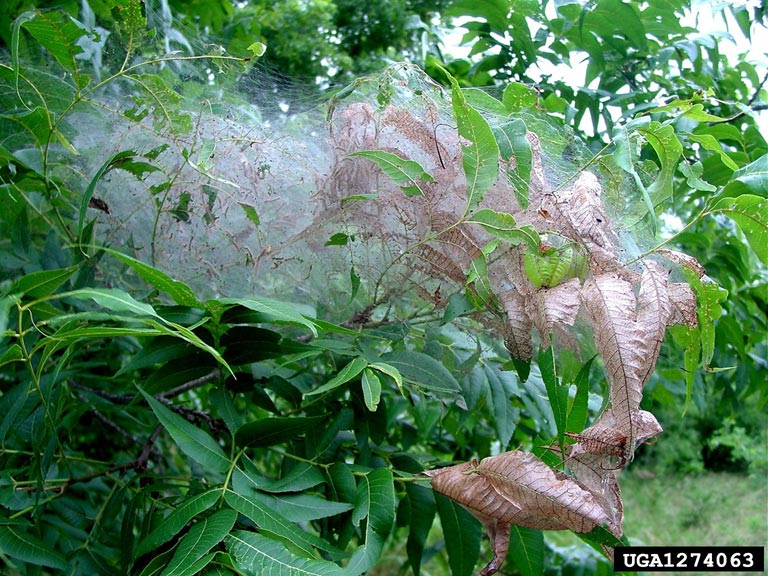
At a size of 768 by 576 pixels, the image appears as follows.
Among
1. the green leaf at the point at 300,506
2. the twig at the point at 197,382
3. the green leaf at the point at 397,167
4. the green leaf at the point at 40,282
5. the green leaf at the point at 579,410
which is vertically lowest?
the twig at the point at 197,382

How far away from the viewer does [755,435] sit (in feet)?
22.2

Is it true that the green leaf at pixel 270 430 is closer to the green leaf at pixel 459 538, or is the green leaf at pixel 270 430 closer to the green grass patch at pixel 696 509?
the green leaf at pixel 459 538

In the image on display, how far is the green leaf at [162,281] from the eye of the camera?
694 millimetres

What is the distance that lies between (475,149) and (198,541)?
0.50 meters

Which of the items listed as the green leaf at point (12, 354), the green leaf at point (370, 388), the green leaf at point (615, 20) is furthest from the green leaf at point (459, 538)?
the green leaf at point (615, 20)

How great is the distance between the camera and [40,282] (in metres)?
0.72

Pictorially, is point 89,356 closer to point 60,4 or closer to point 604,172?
point 60,4

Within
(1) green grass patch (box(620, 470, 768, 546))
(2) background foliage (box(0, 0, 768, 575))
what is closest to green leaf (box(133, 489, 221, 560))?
(2) background foliage (box(0, 0, 768, 575))

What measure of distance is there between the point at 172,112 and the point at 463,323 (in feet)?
1.69

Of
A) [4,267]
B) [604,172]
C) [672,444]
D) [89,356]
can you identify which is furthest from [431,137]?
[672,444]

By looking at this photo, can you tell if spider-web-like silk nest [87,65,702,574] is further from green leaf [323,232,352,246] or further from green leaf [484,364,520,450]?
green leaf [484,364,520,450]

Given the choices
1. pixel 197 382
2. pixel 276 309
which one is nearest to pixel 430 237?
pixel 276 309

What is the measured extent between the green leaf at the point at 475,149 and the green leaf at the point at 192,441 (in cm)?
41

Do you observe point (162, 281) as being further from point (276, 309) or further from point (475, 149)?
point (475, 149)
